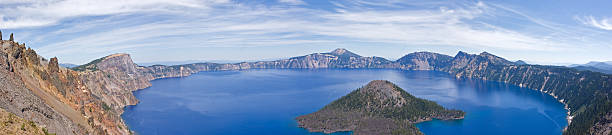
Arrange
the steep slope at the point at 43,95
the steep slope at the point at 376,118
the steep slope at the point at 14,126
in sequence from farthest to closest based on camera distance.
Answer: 1. the steep slope at the point at 376,118
2. the steep slope at the point at 43,95
3. the steep slope at the point at 14,126

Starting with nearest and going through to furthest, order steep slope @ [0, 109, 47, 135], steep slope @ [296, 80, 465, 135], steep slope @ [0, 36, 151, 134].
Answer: steep slope @ [0, 109, 47, 135], steep slope @ [0, 36, 151, 134], steep slope @ [296, 80, 465, 135]

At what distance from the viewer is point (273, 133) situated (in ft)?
539

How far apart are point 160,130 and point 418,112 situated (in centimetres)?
13873

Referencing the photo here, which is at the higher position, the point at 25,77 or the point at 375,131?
the point at 25,77

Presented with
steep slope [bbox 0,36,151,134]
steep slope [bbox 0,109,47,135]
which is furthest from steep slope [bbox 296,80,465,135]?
steep slope [bbox 0,109,47,135]

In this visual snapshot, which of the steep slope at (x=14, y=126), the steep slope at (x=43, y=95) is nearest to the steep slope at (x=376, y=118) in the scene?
the steep slope at (x=43, y=95)

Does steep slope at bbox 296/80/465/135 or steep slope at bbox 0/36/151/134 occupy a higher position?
steep slope at bbox 0/36/151/134

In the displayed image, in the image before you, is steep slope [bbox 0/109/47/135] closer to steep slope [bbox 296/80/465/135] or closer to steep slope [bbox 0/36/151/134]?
steep slope [bbox 0/36/151/134]

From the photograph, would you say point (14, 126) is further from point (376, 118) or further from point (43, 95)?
point (376, 118)

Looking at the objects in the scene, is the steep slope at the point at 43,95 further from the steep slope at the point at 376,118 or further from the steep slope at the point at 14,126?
the steep slope at the point at 376,118

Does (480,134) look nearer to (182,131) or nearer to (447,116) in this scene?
(447,116)

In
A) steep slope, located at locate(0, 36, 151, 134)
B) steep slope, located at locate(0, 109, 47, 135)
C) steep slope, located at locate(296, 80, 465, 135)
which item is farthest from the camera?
steep slope, located at locate(296, 80, 465, 135)

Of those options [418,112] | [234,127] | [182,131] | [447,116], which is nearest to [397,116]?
[418,112]

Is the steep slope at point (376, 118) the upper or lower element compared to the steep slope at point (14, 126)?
lower
